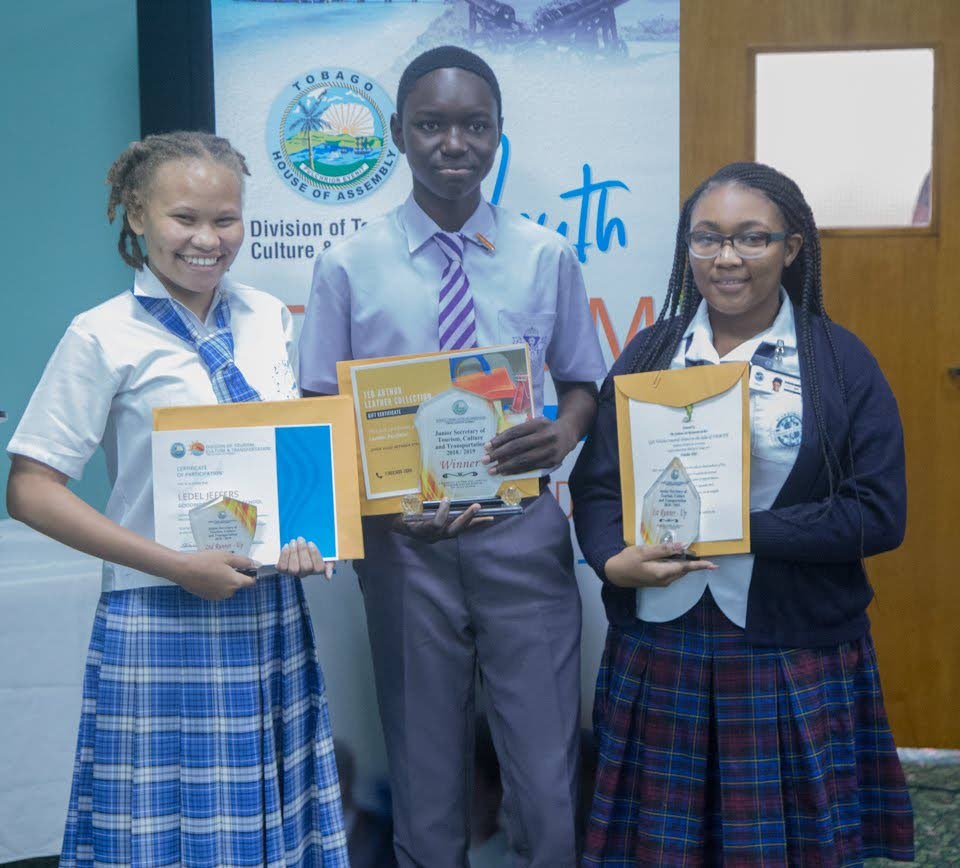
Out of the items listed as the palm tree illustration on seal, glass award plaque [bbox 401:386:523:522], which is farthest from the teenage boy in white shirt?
the palm tree illustration on seal

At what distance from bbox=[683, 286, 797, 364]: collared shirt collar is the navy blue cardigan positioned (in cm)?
5

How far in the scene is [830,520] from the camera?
1.77 meters

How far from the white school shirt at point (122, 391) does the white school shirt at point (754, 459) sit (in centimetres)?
80

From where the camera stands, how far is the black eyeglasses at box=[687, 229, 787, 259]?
182 cm

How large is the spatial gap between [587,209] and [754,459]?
1031 mm

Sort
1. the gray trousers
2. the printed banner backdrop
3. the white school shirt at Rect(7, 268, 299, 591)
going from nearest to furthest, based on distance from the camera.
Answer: the white school shirt at Rect(7, 268, 299, 591) < the gray trousers < the printed banner backdrop

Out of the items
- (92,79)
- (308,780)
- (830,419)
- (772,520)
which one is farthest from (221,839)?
(92,79)

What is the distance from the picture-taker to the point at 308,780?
188 centimetres

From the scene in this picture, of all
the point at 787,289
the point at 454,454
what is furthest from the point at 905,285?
the point at 454,454

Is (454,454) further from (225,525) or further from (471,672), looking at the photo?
(471,672)

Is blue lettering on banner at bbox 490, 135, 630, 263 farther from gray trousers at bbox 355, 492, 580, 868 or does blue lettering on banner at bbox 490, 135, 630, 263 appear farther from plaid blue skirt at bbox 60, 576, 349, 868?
plaid blue skirt at bbox 60, 576, 349, 868

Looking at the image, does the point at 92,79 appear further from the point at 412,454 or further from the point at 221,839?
the point at 221,839

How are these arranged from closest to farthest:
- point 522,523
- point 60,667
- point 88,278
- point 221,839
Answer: point 221,839 < point 522,523 < point 60,667 < point 88,278

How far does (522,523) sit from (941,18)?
1875 millimetres
